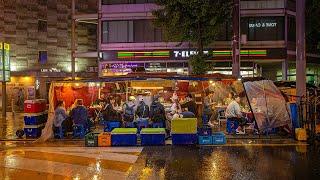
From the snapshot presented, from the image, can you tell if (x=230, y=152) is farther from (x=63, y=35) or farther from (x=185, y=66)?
(x=63, y=35)

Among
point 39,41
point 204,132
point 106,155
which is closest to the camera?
point 106,155

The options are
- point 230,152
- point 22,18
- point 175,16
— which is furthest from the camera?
point 22,18

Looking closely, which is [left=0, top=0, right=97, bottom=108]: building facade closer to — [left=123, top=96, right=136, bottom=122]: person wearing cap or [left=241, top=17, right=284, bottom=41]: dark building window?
[left=241, top=17, right=284, bottom=41]: dark building window

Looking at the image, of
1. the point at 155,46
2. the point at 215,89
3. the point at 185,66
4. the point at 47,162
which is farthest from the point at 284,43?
the point at 47,162

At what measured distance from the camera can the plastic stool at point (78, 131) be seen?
60.2ft

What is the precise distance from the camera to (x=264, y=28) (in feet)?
117

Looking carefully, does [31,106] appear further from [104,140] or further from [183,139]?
[183,139]

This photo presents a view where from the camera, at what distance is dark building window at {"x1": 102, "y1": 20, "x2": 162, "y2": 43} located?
36531 mm

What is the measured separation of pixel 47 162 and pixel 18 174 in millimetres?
1672

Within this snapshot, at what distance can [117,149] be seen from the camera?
15.0 meters

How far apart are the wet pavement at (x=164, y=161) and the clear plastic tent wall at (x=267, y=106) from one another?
1.59 meters

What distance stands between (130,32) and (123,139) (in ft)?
72.4

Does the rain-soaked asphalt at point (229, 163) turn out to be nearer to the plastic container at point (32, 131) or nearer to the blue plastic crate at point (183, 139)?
the blue plastic crate at point (183, 139)

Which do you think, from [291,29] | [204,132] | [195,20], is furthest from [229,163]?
[291,29]
